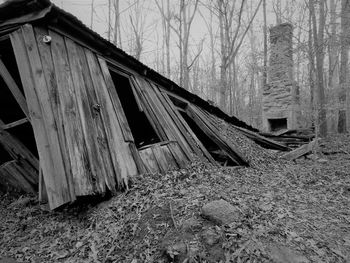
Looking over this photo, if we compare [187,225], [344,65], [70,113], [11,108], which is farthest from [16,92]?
[344,65]

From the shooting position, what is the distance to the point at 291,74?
531 inches

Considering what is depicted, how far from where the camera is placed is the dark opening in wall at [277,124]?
13.8 meters

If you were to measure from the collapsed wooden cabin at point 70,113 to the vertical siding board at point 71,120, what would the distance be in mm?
15

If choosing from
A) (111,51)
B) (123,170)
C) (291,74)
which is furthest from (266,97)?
(123,170)

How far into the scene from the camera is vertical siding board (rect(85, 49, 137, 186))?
4.19m

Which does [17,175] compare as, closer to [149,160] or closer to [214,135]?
[149,160]

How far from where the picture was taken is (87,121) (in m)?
4.20

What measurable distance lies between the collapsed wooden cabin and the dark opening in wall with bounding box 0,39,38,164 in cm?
3

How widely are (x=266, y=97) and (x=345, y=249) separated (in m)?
12.5

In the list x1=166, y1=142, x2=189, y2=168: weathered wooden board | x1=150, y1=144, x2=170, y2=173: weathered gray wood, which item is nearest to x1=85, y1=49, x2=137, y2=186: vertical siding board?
x1=150, y1=144, x2=170, y2=173: weathered gray wood

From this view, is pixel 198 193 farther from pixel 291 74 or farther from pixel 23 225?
pixel 291 74

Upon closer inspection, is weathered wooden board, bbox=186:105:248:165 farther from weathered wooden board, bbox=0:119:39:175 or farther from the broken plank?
weathered wooden board, bbox=0:119:39:175

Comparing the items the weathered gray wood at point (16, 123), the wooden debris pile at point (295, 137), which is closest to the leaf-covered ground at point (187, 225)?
the weathered gray wood at point (16, 123)

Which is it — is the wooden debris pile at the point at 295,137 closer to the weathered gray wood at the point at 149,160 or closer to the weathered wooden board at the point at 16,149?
the weathered gray wood at the point at 149,160
